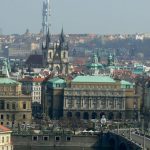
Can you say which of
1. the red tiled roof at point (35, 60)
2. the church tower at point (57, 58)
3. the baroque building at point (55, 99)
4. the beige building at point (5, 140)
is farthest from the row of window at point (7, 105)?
the red tiled roof at point (35, 60)

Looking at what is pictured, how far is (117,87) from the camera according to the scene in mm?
79875

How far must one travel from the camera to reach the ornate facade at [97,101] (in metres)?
78.9

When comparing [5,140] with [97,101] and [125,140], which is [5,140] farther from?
[97,101]

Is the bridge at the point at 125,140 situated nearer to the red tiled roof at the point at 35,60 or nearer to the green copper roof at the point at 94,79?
the green copper roof at the point at 94,79

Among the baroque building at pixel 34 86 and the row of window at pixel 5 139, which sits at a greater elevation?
the row of window at pixel 5 139

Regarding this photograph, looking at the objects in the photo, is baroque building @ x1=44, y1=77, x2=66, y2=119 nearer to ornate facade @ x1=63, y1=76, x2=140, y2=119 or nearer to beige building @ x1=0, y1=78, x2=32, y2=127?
ornate facade @ x1=63, y1=76, x2=140, y2=119

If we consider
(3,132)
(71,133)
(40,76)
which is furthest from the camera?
(40,76)

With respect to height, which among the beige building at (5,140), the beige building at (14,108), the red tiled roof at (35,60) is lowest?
the red tiled roof at (35,60)

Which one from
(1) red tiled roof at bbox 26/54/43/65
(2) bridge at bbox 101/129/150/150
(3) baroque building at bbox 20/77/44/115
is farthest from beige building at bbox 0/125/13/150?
(1) red tiled roof at bbox 26/54/43/65

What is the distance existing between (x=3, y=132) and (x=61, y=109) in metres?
26.4

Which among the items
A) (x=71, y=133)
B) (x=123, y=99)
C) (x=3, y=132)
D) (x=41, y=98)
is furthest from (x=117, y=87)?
(x=3, y=132)

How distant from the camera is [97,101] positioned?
79.3 meters

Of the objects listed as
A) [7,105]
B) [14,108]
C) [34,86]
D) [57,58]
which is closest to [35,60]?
[57,58]

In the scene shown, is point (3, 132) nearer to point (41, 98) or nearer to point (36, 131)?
point (36, 131)
